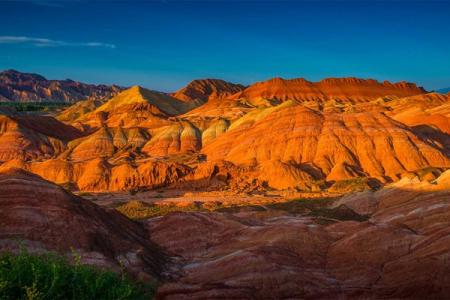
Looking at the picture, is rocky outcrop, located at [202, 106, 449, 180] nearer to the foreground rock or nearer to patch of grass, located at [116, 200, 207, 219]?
patch of grass, located at [116, 200, 207, 219]

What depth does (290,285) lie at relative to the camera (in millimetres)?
19312

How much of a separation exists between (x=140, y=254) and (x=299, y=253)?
21.7ft

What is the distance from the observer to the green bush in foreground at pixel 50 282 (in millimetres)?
10180

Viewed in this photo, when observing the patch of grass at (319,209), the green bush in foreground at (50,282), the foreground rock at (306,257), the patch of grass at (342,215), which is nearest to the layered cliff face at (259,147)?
the patch of grass at (319,209)

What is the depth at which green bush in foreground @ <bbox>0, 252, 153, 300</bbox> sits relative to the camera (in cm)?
1018

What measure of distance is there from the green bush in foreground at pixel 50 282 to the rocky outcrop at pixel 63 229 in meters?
8.55

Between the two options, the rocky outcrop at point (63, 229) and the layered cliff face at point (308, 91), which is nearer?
the rocky outcrop at point (63, 229)

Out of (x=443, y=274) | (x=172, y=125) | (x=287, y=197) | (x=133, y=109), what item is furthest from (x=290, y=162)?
(x=133, y=109)

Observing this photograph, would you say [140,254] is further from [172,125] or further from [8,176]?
[172,125]

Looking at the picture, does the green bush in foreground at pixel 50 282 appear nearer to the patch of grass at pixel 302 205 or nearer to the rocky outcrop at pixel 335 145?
the patch of grass at pixel 302 205

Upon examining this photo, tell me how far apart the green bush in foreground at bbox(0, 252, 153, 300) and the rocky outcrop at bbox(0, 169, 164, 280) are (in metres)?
8.55

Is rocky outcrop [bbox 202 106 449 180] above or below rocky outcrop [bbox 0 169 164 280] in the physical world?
above

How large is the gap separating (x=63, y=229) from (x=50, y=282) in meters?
11.1

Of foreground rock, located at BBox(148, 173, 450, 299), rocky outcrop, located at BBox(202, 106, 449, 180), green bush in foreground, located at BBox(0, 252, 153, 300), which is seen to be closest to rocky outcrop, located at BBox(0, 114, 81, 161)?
rocky outcrop, located at BBox(202, 106, 449, 180)
